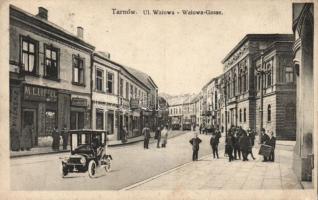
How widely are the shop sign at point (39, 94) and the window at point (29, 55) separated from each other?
310 millimetres

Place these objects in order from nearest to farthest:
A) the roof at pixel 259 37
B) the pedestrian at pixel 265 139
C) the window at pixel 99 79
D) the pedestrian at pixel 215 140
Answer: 1. the roof at pixel 259 37
2. the window at pixel 99 79
3. the pedestrian at pixel 265 139
4. the pedestrian at pixel 215 140

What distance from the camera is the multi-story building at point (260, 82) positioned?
21.5ft

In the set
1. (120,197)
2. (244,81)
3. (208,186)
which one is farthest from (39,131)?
(244,81)

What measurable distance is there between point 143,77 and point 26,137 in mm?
2366

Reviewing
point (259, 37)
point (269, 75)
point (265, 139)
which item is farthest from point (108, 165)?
point (269, 75)

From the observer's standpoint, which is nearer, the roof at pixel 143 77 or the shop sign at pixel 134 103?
the roof at pixel 143 77

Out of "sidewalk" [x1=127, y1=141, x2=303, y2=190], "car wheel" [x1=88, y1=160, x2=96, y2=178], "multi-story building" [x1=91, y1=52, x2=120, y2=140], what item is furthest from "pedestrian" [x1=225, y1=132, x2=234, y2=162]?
"car wheel" [x1=88, y1=160, x2=96, y2=178]

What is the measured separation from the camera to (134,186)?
593 cm

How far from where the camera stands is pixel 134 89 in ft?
23.9

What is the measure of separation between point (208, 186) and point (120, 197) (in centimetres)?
150

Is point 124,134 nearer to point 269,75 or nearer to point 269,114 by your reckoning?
point 269,114

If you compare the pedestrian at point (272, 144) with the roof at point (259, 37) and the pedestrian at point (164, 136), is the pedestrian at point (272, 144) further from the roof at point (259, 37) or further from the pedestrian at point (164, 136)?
the pedestrian at point (164, 136)

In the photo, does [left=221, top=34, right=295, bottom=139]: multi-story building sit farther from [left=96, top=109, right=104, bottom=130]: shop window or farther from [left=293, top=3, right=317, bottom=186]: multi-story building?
[left=96, top=109, right=104, bottom=130]: shop window

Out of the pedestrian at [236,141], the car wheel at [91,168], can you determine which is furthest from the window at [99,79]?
the pedestrian at [236,141]
